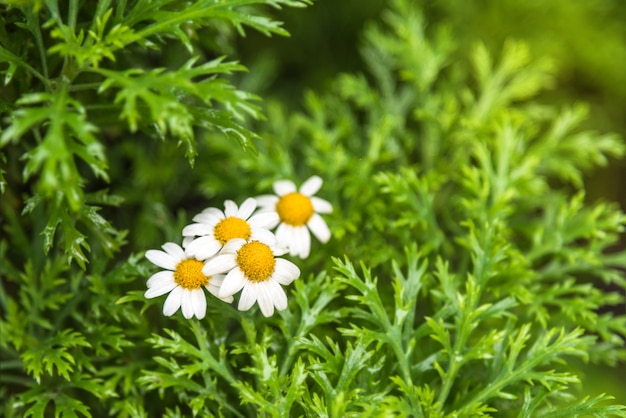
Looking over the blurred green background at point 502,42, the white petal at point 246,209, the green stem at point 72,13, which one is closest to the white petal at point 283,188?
the white petal at point 246,209

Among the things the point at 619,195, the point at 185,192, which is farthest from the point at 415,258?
the point at 619,195

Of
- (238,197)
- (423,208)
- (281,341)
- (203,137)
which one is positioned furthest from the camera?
(203,137)

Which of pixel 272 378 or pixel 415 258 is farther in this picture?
pixel 415 258

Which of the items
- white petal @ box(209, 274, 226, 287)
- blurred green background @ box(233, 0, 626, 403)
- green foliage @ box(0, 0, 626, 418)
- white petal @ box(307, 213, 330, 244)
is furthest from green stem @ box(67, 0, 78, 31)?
blurred green background @ box(233, 0, 626, 403)

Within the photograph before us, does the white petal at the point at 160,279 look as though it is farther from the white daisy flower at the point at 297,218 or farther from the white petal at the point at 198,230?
the white daisy flower at the point at 297,218

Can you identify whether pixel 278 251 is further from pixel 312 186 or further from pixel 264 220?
pixel 312 186

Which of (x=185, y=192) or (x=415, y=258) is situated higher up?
(x=415, y=258)

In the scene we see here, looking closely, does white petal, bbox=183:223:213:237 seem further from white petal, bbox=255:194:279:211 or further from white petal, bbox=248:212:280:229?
white petal, bbox=255:194:279:211

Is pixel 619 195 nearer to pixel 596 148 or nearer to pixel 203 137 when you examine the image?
pixel 596 148
